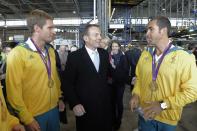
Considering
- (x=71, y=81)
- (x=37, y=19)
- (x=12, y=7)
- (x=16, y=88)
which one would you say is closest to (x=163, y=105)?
(x=71, y=81)

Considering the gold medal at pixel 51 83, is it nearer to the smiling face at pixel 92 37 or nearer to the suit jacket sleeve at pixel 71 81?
the suit jacket sleeve at pixel 71 81

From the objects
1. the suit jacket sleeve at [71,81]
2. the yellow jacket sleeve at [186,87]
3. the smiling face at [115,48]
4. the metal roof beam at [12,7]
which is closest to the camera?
the yellow jacket sleeve at [186,87]

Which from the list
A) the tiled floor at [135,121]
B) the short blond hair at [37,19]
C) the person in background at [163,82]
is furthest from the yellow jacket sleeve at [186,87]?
the tiled floor at [135,121]

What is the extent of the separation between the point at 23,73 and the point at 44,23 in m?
0.56

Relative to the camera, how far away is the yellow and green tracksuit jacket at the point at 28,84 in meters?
2.61

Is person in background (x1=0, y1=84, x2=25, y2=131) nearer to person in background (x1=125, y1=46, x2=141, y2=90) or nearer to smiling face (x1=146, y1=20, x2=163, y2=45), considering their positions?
smiling face (x1=146, y1=20, x2=163, y2=45)

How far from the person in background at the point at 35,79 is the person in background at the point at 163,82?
0.85 meters

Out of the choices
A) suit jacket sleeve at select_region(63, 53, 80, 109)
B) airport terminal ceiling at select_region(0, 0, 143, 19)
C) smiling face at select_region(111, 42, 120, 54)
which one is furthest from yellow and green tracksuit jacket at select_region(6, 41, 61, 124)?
airport terminal ceiling at select_region(0, 0, 143, 19)

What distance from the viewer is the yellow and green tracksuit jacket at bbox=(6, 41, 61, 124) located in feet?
8.55

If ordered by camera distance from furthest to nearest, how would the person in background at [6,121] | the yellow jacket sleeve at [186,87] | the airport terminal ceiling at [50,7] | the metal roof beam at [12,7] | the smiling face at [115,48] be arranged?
the metal roof beam at [12,7] → the airport terminal ceiling at [50,7] → the smiling face at [115,48] → the yellow jacket sleeve at [186,87] → the person in background at [6,121]

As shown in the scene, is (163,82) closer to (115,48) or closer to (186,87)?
(186,87)

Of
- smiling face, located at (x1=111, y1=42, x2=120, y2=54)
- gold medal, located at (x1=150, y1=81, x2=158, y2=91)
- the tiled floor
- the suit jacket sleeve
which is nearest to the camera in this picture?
gold medal, located at (x1=150, y1=81, x2=158, y2=91)

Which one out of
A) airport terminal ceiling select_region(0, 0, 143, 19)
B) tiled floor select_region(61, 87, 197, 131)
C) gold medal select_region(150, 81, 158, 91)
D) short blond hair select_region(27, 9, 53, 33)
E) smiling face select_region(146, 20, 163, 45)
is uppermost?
airport terminal ceiling select_region(0, 0, 143, 19)

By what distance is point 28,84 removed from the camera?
9.04 ft
